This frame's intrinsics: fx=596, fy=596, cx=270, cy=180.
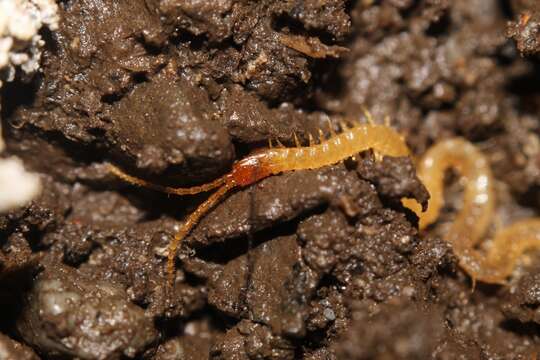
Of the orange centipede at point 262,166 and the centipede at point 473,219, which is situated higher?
the orange centipede at point 262,166

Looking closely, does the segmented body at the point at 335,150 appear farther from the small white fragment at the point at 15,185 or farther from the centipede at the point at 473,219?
the small white fragment at the point at 15,185

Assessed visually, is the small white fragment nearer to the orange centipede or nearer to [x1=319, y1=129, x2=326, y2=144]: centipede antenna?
the orange centipede

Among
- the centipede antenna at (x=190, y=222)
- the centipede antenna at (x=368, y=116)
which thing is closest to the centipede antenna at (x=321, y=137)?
the centipede antenna at (x=368, y=116)

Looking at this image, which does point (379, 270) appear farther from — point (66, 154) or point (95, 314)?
point (66, 154)

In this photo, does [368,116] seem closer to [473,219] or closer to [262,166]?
[262,166]

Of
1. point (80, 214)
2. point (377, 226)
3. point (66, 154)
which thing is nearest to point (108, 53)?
point (66, 154)

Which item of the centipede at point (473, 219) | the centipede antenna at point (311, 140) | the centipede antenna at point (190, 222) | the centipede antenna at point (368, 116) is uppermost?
the centipede antenna at point (311, 140)

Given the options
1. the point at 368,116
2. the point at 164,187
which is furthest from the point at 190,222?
the point at 368,116
